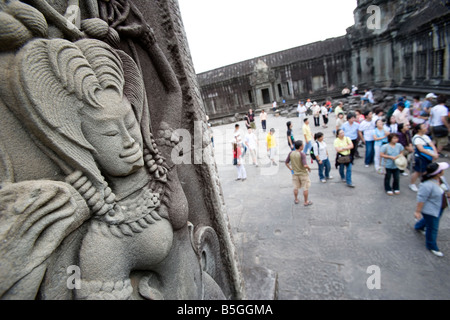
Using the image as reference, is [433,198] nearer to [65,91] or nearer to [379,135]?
[379,135]

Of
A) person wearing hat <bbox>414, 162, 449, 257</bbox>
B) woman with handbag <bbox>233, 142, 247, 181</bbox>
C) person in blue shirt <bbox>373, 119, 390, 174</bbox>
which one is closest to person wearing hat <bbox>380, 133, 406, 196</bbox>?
person in blue shirt <bbox>373, 119, 390, 174</bbox>

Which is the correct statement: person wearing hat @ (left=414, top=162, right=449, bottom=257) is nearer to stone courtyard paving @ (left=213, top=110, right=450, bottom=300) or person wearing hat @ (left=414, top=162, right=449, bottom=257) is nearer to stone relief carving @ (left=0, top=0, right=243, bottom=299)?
stone courtyard paving @ (left=213, top=110, right=450, bottom=300)

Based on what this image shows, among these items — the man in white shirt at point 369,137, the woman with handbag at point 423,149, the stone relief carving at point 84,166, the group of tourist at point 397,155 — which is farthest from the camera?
the man in white shirt at point 369,137

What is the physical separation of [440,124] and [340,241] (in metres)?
4.61

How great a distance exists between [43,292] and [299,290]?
2.74 meters

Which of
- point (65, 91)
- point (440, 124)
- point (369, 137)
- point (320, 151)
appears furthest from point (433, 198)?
point (440, 124)

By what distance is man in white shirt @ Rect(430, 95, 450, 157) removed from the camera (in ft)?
18.5

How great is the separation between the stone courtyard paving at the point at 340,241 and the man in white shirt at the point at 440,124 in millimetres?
1383

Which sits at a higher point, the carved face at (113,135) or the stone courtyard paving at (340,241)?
the carved face at (113,135)

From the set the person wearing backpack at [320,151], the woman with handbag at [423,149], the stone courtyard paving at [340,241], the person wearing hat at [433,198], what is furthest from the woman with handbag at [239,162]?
the person wearing hat at [433,198]

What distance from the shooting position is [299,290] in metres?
2.92

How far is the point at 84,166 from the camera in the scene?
1.14 m

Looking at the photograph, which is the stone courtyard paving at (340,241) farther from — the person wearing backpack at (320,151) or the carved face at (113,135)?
the carved face at (113,135)

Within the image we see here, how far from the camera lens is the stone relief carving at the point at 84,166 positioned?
0.95 m
